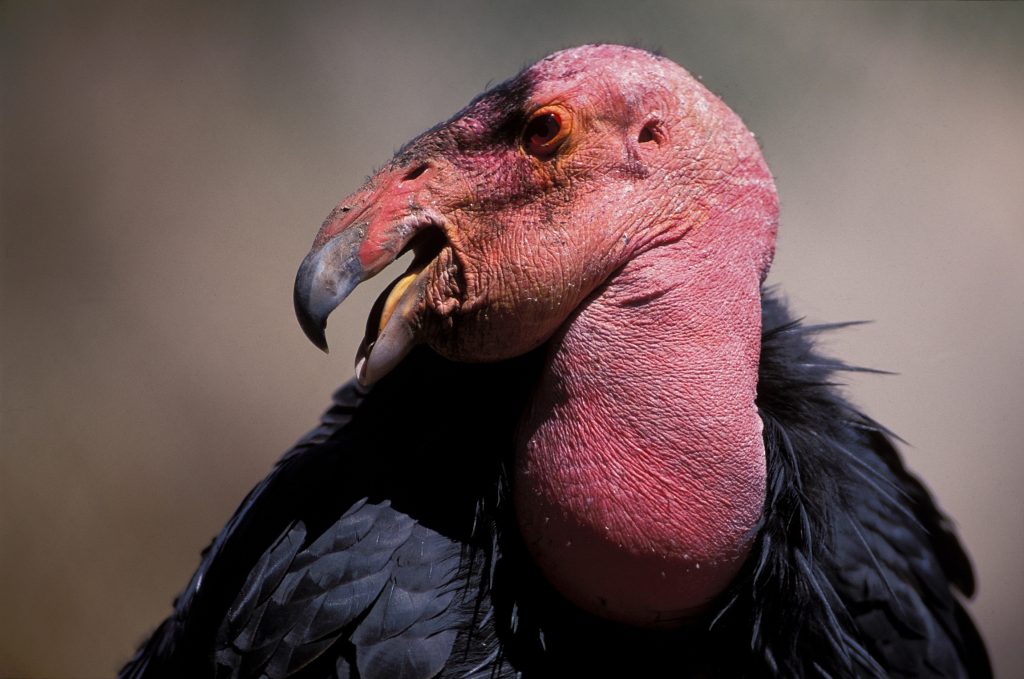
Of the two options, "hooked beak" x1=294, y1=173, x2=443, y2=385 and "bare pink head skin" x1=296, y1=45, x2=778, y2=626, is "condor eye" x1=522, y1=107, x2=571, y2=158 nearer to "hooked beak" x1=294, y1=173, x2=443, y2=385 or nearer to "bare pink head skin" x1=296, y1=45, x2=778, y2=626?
"bare pink head skin" x1=296, y1=45, x2=778, y2=626

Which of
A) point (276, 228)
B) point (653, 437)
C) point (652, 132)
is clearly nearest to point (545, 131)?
point (652, 132)

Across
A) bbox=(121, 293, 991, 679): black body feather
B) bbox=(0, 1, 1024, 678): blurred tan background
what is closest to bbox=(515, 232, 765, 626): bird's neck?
bbox=(121, 293, 991, 679): black body feather

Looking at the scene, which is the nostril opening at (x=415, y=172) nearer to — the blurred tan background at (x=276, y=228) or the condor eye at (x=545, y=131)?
the condor eye at (x=545, y=131)

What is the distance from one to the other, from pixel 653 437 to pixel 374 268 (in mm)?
Result: 735

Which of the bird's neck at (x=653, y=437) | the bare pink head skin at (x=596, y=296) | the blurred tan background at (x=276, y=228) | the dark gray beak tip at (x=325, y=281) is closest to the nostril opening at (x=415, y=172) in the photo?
the bare pink head skin at (x=596, y=296)

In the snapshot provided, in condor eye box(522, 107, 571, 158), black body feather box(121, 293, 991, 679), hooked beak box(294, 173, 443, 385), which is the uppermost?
condor eye box(522, 107, 571, 158)

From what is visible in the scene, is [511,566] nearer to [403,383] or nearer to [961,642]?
[403,383]

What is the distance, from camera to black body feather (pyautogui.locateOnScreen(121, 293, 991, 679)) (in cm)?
234

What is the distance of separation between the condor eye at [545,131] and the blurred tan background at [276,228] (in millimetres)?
3133

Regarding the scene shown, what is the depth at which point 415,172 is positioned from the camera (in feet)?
7.28

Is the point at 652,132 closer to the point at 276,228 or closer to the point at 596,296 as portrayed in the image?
the point at 596,296

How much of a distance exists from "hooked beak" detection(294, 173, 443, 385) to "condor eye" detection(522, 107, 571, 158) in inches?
11.1

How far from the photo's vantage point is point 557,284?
2121 millimetres

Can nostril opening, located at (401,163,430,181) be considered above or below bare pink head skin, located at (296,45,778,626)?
above
